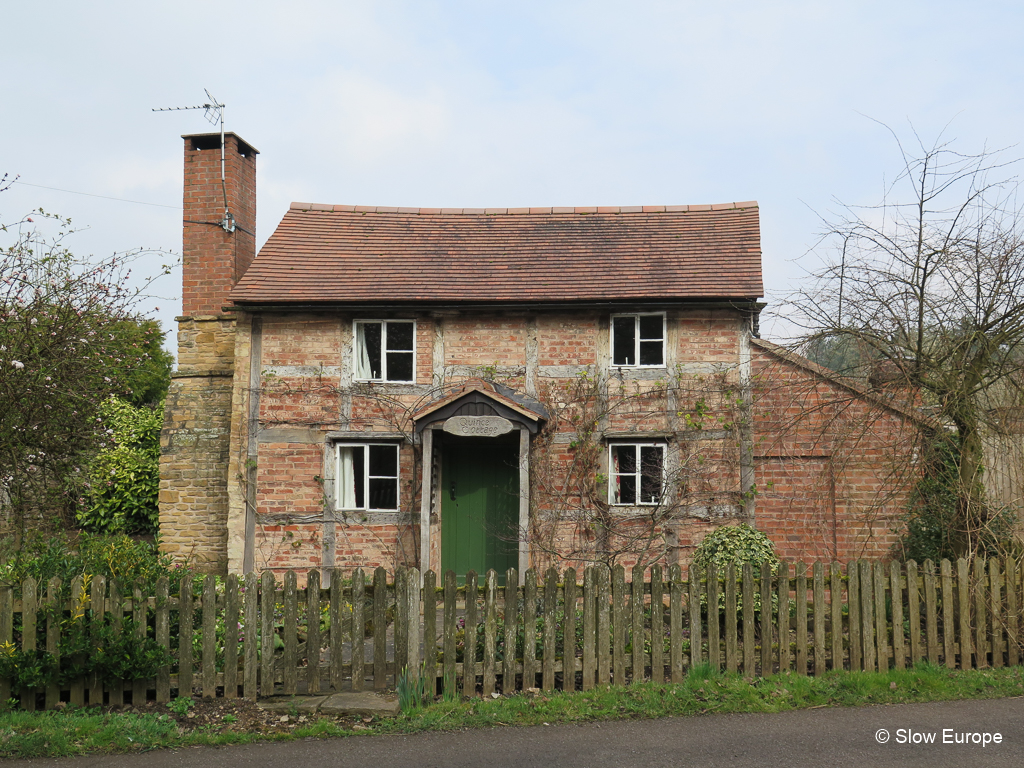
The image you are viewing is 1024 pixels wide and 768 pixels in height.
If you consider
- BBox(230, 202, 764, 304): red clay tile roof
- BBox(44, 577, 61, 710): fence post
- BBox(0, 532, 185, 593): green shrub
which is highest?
BBox(230, 202, 764, 304): red clay tile roof

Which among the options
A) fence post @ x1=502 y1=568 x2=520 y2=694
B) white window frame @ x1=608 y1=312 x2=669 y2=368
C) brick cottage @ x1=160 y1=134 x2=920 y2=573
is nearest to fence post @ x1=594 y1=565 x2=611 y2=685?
fence post @ x1=502 y1=568 x2=520 y2=694

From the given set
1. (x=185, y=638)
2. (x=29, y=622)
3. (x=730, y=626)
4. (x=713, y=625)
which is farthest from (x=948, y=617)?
(x=29, y=622)

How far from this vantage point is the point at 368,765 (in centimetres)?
507

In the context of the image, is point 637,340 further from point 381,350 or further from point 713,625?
point 713,625

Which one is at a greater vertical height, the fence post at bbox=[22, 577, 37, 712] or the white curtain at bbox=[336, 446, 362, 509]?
the white curtain at bbox=[336, 446, 362, 509]

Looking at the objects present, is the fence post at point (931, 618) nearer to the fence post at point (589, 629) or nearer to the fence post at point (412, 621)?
the fence post at point (589, 629)

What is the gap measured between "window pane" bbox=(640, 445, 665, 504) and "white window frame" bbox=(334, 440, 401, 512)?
11.6ft

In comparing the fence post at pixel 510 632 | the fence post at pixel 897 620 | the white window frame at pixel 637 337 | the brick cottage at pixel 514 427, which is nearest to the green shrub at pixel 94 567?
the fence post at pixel 510 632

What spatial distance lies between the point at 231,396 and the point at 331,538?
2.88 meters

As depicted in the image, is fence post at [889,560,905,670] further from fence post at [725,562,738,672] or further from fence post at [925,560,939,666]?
fence post at [725,562,738,672]

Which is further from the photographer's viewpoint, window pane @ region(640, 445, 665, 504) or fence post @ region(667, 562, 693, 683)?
window pane @ region(640, 445, 665, 504)

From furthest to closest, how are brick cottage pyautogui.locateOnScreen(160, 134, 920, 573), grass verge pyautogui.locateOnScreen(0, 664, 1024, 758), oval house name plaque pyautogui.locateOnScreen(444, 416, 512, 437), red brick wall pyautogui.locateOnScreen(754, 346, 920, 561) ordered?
brick cottage pyautogui.locateOnScreen(160, 134, 920, 573)
red brick wall pyautogui.locateOnScreen(754, 346, 920, 561)
oval house name plaque pyautogui.locateOnScreen(444, 416, 512, 437)
grass verge pyautogui.locateOnScreen(0, 664, 1024, 758)

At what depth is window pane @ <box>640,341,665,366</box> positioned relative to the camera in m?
12.0

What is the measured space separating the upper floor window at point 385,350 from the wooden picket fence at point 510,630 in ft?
18.4
